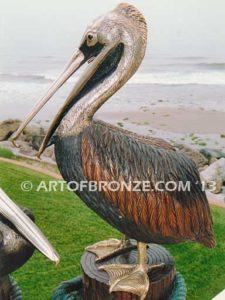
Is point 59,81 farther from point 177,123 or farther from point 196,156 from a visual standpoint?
point 196,156

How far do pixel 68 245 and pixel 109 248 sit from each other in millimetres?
691

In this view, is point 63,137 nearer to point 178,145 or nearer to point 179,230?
point 179,230

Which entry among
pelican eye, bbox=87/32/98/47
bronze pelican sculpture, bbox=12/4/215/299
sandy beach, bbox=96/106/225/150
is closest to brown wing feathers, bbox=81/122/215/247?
bronze pelican sculpture, bbox=12/4/215/299

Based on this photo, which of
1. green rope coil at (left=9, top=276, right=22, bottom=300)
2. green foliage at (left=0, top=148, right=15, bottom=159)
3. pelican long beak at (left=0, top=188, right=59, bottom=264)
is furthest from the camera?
green foliage at (left=0, top=148, right=15, bottom=159)

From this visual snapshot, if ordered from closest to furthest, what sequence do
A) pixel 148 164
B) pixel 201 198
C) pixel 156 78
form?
pixel 148 164 < pixel 201 198 < pixel 156 78

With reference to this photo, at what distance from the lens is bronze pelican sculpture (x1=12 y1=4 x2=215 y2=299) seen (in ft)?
6.80

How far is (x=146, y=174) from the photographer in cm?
211

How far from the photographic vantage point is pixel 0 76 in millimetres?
2633

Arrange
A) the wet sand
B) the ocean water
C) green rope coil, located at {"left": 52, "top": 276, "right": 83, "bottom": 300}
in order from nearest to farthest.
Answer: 1. green rope coil, located at {"left": 52, "top": 276, "right": 83, "bottom": 300}
2. the ocean water
3. the wet sand

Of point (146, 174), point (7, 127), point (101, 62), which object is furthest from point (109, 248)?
point (101, 62)

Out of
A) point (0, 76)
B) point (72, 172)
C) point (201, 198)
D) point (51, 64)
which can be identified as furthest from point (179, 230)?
point (0, 76)

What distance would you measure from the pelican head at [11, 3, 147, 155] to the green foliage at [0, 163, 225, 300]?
3.38ft

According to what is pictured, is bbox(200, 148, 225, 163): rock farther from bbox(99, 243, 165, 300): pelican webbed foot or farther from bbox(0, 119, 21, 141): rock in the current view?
bbox(0, 119, 21, 141): rock

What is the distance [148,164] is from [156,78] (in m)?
0.81
